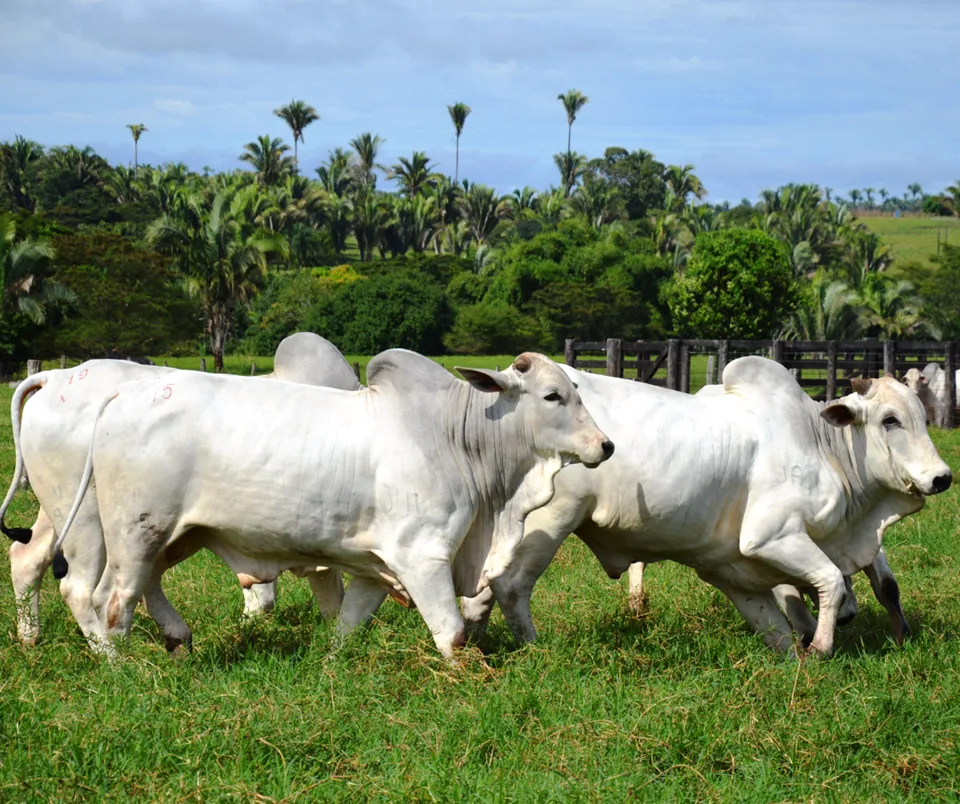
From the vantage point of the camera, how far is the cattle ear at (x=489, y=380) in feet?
17.9

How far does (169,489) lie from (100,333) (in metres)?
32.0

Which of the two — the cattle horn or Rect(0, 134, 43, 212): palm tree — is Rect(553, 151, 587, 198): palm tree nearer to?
Rect(0, 134, 43, 212): palm tree

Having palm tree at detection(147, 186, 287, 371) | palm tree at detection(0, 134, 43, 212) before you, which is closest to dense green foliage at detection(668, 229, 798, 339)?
palm tree at detection(147, 186, 287, 371)

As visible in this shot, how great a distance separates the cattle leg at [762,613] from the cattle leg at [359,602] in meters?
1.74

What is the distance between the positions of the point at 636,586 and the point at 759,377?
147 centimetres

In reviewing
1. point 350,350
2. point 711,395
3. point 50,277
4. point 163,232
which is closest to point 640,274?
point 350,350

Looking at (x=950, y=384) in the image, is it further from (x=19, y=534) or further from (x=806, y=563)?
(x=19, y=534)

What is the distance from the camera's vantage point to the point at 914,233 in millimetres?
89375

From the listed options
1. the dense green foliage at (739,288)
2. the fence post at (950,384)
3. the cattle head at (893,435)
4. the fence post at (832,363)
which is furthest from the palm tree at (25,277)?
the cattle head at (893,435)

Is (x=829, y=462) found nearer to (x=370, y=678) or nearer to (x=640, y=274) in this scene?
(x=370, y=678)

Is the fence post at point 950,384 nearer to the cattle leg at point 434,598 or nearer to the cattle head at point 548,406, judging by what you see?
the cattle head at point 548,406

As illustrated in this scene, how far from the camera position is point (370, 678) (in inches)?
196

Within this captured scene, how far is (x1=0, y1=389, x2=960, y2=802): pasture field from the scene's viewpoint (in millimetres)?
3984

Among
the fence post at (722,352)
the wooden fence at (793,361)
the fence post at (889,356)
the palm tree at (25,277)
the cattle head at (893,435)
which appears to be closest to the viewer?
the cattle head at (893,435)
